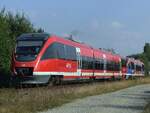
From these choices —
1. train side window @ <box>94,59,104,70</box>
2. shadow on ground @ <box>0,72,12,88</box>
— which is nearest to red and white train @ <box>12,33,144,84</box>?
shadow on ground @ <box>0,72,12,88</box>

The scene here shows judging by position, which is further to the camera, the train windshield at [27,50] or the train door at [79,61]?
the train door at [79,61]

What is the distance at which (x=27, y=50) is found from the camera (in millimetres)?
30109

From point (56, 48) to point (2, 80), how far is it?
4.64 m

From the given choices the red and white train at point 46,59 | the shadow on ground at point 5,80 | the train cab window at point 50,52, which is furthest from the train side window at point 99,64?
the train cab window at point 50,52

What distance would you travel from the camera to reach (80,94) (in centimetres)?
2677

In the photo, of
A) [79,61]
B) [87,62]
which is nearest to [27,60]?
[79,61]

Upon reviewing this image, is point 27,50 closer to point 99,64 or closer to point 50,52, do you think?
point 50,52

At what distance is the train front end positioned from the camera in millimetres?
29062

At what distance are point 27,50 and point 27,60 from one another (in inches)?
38.0

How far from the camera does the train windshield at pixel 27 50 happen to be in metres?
29.6

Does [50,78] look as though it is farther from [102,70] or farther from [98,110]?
[102,70]

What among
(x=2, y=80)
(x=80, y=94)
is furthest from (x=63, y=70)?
(x=80, y=94)

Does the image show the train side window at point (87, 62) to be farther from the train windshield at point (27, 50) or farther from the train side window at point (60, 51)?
the train windshield at point (27, 50)

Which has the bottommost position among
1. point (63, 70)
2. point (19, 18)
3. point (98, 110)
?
point (98, 110)
